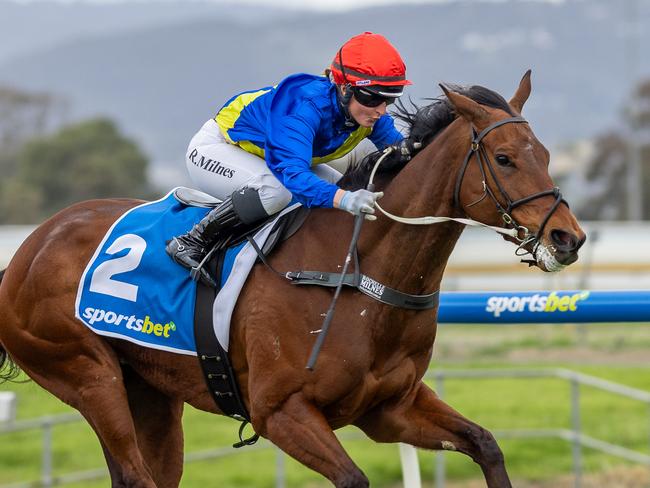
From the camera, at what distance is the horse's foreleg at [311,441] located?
15.4 ft

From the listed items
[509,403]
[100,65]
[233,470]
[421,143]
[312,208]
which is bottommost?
[100,65]

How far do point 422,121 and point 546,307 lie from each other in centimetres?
124

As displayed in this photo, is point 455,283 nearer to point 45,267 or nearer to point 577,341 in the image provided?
point 577,341

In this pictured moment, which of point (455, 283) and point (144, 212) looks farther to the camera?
point (455, 283)

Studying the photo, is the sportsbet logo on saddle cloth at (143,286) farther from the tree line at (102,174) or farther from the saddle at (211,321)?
the tree line at (102,174)

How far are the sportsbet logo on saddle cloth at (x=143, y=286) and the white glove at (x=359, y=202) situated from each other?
913mm

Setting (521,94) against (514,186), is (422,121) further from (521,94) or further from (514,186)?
(514,186)

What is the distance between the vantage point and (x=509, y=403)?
13.3m

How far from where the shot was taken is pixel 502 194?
4465 millimetres

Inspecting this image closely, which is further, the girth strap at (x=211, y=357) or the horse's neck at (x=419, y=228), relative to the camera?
the girth strap at (x=211, y=357)

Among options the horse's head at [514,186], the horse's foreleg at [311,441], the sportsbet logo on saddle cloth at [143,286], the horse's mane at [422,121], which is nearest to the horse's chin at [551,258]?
the horse's head at [514,186]

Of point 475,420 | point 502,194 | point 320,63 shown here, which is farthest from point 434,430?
point 320,63

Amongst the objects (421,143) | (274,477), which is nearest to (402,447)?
(421,143)

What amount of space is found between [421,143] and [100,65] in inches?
7555
